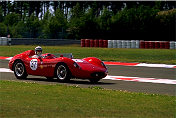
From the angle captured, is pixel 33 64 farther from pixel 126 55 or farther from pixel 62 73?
pixel 126 55

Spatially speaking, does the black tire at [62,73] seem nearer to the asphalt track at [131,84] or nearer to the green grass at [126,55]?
the asphalt track at [131,84]

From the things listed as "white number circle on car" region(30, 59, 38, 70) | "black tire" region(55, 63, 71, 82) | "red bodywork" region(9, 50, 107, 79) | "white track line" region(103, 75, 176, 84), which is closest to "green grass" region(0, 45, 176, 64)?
"white track line" region(103, 75, 176, 84)

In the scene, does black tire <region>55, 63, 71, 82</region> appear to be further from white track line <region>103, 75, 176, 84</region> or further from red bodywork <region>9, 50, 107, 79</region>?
white track line <region>103, 75, 176, 84</region>

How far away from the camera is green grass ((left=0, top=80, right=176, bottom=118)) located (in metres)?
7.78

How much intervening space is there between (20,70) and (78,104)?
6.75 m

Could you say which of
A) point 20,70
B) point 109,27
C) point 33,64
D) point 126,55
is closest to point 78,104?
point 33,64

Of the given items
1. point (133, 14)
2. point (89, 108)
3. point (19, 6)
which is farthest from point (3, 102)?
point (19, 6)

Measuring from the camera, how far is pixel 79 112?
791cm

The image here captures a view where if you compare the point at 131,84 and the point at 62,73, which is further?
the point at 62,73

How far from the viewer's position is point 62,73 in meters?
14.2

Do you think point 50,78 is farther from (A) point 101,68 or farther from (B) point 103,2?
(B) point 103,2

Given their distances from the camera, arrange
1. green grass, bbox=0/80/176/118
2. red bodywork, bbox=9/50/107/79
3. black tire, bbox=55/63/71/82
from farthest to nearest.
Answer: black tire, bbox=55/63/71/82 < red bodywork, bbox=9/50/107/79 < green grass, bbox=0/80/176/118

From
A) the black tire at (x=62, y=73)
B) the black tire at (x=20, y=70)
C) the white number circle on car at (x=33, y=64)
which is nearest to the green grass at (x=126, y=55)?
the black tire at (x=20, y=70)

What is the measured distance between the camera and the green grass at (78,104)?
25.5 ft
